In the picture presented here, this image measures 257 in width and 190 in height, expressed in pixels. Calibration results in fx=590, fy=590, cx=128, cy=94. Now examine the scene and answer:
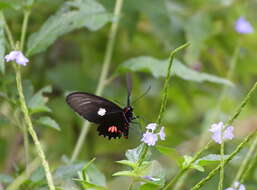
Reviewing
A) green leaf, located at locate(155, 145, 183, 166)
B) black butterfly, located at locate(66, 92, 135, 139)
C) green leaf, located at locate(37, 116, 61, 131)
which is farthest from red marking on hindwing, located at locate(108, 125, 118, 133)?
green leaf, located at locate(155, 145, 183, 166)

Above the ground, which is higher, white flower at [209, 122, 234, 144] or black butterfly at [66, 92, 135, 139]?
Answer: black butterfly at [66, 92, 135, 139]

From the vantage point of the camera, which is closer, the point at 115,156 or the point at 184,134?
the point at 184,134

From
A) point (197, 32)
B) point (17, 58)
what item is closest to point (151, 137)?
point (17, 58)

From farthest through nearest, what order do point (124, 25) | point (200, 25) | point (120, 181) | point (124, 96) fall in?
point (124, 96) < point (200, 25) < point (124, 25) < point (120, 181)

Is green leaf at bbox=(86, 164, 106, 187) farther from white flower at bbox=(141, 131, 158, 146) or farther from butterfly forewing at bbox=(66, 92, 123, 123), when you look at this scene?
white flower at bbox=(141, 131, 158, 146)

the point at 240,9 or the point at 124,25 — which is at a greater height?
the point at 240,9

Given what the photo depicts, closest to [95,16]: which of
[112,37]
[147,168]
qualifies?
[112,37]

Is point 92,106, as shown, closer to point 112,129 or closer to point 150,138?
point 112,129

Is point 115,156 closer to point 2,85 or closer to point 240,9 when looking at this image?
point 240,9
